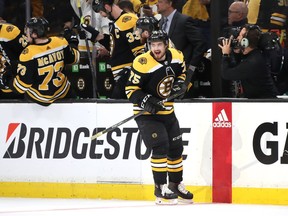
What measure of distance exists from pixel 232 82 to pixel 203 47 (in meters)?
0.45

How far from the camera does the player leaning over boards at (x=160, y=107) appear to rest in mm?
9688

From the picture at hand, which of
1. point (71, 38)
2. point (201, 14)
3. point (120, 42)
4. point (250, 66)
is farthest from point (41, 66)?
point (250, 66)

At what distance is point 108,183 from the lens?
1036cm

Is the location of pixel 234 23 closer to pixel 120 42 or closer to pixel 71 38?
pixel 120 42

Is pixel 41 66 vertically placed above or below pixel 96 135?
above

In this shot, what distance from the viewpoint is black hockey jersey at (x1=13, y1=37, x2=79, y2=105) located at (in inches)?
415

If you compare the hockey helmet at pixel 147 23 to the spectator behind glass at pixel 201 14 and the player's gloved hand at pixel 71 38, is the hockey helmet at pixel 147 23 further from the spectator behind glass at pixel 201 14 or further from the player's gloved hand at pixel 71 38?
the player's gloved hand at pixel 71 38

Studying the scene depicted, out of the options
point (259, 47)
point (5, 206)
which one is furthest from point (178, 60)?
point (5, 206)

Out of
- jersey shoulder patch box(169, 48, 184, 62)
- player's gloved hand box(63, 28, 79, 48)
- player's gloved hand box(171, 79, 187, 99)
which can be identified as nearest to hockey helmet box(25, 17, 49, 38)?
player's gloved hand box(63, 28, 79, 48)

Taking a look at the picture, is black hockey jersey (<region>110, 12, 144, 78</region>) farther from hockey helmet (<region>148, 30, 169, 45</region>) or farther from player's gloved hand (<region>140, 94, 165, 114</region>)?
player's gloved hand (<region>140, 94, 165, 114</region>)

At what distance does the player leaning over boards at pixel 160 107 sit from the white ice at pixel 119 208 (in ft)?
0.75

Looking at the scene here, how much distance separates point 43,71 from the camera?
10.6 meters

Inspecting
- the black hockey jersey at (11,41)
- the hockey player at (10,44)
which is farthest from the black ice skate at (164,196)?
the black hockey jersey at (11,41)

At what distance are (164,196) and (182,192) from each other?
19 cm
